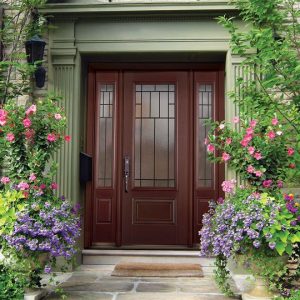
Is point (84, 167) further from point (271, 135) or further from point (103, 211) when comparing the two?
point (271, 135)

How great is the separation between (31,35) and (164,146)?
7.04 ft

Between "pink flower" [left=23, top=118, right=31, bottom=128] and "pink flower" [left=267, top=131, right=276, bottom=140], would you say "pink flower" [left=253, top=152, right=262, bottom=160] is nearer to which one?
"pink flower" [left=267, top=131, right=276, bottom=140]

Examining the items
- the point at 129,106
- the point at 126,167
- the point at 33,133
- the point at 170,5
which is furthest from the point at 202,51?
the point at 33,133

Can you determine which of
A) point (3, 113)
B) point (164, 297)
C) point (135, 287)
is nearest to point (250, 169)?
point (164, 297)

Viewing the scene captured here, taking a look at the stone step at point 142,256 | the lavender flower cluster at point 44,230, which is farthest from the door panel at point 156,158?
the lavender flower cluster at point 44,230

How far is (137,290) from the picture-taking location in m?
4.83

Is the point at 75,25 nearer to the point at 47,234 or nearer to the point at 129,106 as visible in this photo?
the point at 129,106

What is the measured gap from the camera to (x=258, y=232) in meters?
4.20

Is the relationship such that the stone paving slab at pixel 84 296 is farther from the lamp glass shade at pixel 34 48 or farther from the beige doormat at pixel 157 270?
the lamp glass shade at pixel 34 48

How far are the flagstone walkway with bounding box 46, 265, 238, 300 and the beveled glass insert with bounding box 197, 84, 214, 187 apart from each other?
1.25m

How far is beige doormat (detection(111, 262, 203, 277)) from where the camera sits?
217 inches

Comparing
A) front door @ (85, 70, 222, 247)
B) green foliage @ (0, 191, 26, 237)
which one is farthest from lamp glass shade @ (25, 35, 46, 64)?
green foliage @ (0, 191, 26, 237)

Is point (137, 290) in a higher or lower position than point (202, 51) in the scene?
lower

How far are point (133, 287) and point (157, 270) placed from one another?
2.31 feet
